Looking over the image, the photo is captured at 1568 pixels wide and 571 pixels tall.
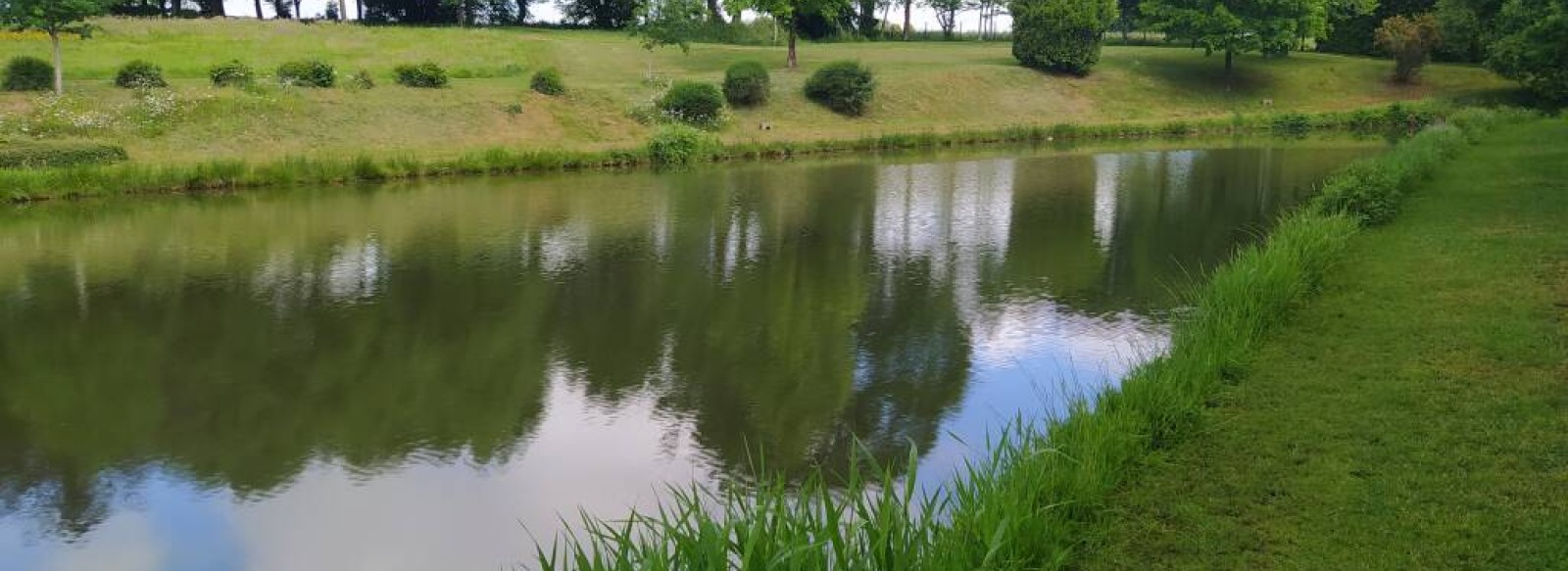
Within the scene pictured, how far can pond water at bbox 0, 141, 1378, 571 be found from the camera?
26.5 ft

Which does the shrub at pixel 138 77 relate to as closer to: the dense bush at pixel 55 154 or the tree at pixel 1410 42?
the dense bush at pixel 55 154

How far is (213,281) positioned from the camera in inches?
642

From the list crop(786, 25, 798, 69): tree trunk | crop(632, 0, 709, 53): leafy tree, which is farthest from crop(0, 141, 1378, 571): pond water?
crop(786, 25, 798, 69): tree trunk

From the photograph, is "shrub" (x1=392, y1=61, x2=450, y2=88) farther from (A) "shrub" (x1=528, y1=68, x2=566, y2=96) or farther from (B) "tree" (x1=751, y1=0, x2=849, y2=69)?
(B) "tree" (x1=751, y1=0, x2=849, y2=69)

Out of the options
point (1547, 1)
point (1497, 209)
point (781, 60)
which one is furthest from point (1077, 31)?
point (1497, 209)

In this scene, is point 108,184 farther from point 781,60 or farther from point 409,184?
point 781,60

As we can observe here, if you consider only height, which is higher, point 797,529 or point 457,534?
point 797,529

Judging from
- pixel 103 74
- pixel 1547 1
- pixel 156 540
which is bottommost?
pixel 156 540

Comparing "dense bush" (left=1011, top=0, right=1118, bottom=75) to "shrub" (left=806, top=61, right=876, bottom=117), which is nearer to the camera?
"shrub" (left=806, top=61, right=876, bottom=117)

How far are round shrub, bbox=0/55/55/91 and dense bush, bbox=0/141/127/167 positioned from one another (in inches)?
256

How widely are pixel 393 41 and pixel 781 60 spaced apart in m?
17.6

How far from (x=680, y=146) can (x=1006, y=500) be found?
99.2ft

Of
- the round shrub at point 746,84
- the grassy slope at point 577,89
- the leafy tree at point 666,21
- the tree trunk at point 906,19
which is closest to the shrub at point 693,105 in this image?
the grassy slope at point 577,89

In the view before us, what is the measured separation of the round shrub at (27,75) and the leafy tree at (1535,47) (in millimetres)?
45598
